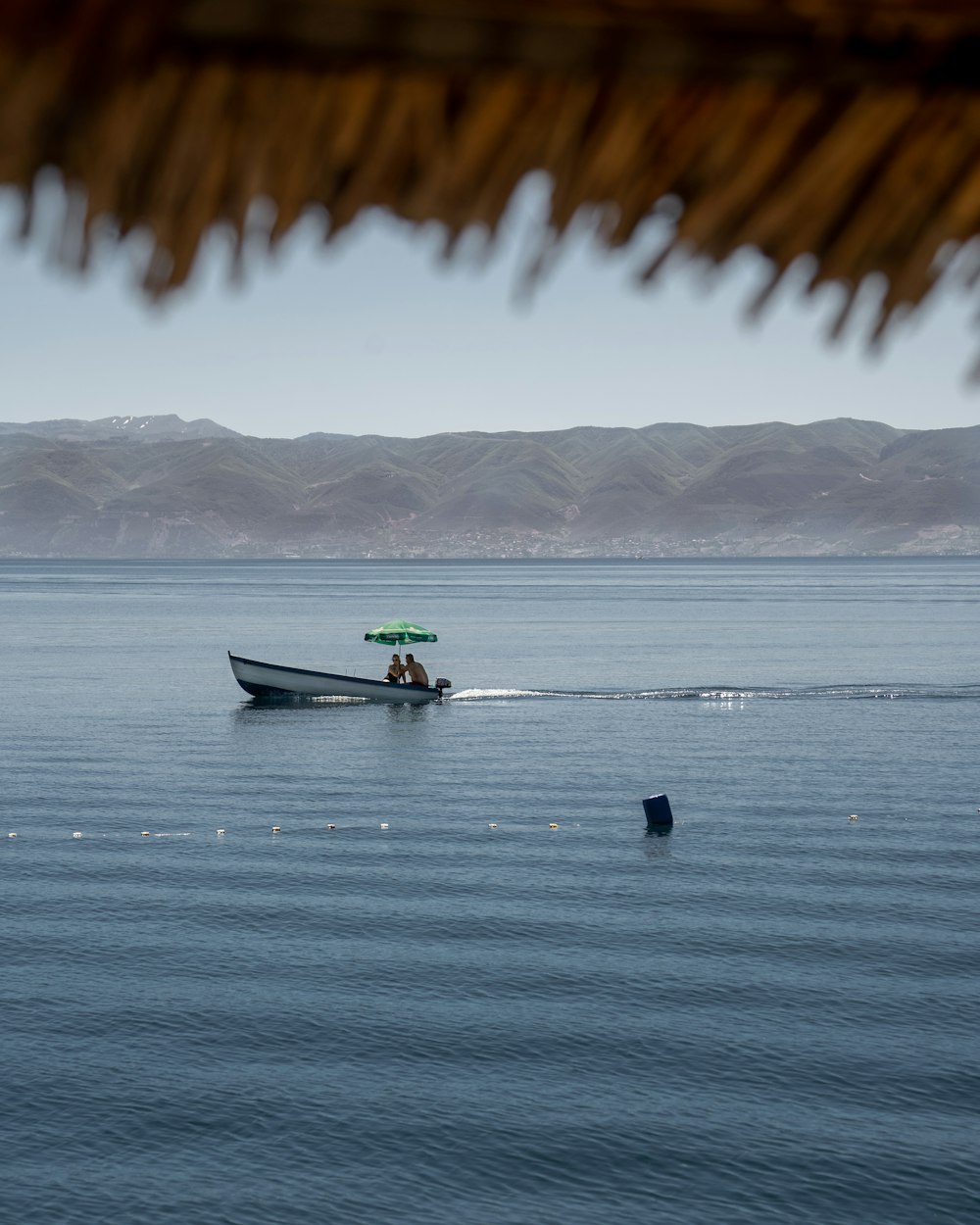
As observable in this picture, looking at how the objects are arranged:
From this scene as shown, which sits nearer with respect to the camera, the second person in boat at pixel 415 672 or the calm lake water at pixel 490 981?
the calm lake water at pixel 490 981

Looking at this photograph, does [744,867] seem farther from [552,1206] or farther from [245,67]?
[245,67]

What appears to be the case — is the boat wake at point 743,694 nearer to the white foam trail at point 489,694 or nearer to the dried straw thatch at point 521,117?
the white foam trail at point 489,694

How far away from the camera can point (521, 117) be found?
167 centimetres

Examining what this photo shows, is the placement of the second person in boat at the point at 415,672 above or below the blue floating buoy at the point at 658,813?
above

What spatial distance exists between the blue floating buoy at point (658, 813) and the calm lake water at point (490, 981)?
2.21ft

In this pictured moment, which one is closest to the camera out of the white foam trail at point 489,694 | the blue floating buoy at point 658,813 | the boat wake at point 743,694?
the blue floating buoy at point 658,813

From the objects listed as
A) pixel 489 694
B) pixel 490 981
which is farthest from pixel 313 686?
pixel 490 981

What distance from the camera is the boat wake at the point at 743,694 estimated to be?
95.1 meters

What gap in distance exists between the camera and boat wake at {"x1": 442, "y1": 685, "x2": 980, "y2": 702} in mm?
95125

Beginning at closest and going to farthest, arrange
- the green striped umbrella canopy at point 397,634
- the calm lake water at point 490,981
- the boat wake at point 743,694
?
the calm lake water at point 490,981 < the green striped umbrella canopy at point 397,634 < the boat wake at point 743,694

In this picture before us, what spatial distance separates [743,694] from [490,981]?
6180 centimetres

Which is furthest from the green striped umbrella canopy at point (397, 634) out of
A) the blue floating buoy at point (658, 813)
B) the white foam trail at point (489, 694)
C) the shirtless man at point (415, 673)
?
the blue floating buoy at point (658, 813)

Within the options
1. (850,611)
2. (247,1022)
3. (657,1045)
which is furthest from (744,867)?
(850,611)

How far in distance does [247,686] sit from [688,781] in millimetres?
33302
